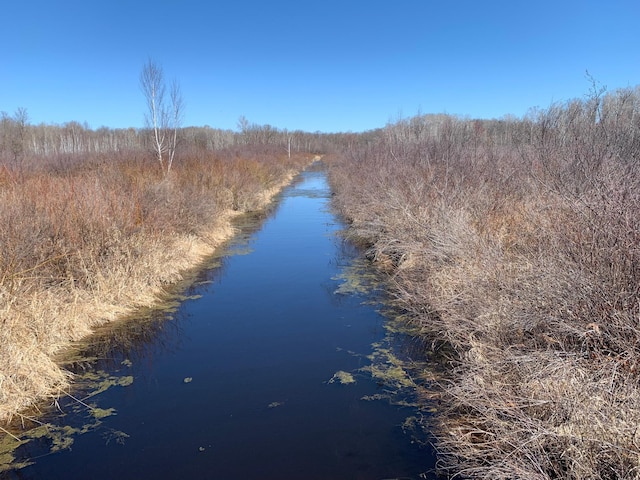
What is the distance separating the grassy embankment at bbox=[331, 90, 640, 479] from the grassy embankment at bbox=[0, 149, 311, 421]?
15.7ft

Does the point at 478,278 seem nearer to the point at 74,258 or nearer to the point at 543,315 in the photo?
the point at 543,315

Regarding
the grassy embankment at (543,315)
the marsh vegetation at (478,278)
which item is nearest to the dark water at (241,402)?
the marsh vegetation at (478,278)

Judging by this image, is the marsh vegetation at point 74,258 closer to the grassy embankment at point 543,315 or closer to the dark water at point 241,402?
the dark water at point 241,402

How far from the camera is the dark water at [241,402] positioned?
12.7 feet

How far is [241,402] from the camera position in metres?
4.86

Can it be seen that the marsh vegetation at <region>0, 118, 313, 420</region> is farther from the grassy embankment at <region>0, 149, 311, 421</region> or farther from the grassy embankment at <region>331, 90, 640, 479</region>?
the grassy embankment at <region>331, 90, 640, 479</region>

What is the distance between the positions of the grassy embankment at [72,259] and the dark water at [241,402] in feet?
1.77

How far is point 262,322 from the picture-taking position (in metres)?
7.14

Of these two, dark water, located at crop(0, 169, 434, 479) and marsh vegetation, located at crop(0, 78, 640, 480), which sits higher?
marsh vegetation, located at crop(0, 78, 640, 480)

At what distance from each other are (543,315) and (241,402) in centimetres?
348

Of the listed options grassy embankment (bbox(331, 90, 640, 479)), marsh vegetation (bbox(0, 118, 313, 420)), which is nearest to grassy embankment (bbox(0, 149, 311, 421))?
marsh vegetation (bbox(0, 118, 313, 420))

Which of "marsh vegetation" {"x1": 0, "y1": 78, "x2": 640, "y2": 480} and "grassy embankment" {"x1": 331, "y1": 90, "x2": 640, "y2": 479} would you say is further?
"marsh vegetation" {"x1": 0, "y1": 78, "x2": 640, "y2": 480}

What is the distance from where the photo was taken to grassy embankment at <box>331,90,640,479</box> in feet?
10.2

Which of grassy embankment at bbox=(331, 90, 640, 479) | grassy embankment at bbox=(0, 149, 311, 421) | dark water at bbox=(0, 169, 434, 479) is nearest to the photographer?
grassy embankment at bbox=(331, 90, 640, 479)
